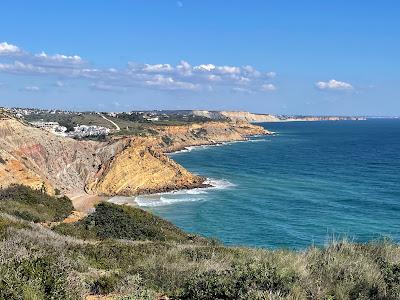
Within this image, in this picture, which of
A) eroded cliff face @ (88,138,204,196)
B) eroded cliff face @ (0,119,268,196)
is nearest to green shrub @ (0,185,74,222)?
eroded cliff face @ (0,119,268,196)

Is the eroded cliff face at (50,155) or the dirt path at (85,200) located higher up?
the eroded cliff face at (50,155)

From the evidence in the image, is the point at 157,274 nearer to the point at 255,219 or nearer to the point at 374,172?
the point at 255,219

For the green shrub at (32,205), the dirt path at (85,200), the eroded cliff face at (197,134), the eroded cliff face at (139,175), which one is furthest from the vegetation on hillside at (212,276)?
the eroded cliff face at (197,134)

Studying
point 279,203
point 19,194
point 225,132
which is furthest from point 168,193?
point 225,132

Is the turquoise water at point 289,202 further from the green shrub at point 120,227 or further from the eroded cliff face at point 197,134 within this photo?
the eroded cliff face at point 197,134

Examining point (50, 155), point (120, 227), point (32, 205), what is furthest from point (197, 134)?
point (120, 227)

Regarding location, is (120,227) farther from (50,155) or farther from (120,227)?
(50,155)

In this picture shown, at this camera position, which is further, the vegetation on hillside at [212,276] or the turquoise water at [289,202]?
the turquoise water at [289,202]

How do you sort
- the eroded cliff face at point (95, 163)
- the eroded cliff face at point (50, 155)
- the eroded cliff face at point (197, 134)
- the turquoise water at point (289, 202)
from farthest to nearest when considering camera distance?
1. the eroded cliff face at point (197, 134)
2. the eroded cliff face at point (95, 163)
3. the eroded cliff face at point (50, 155)
4. the turquoise water at point (289, 202)
